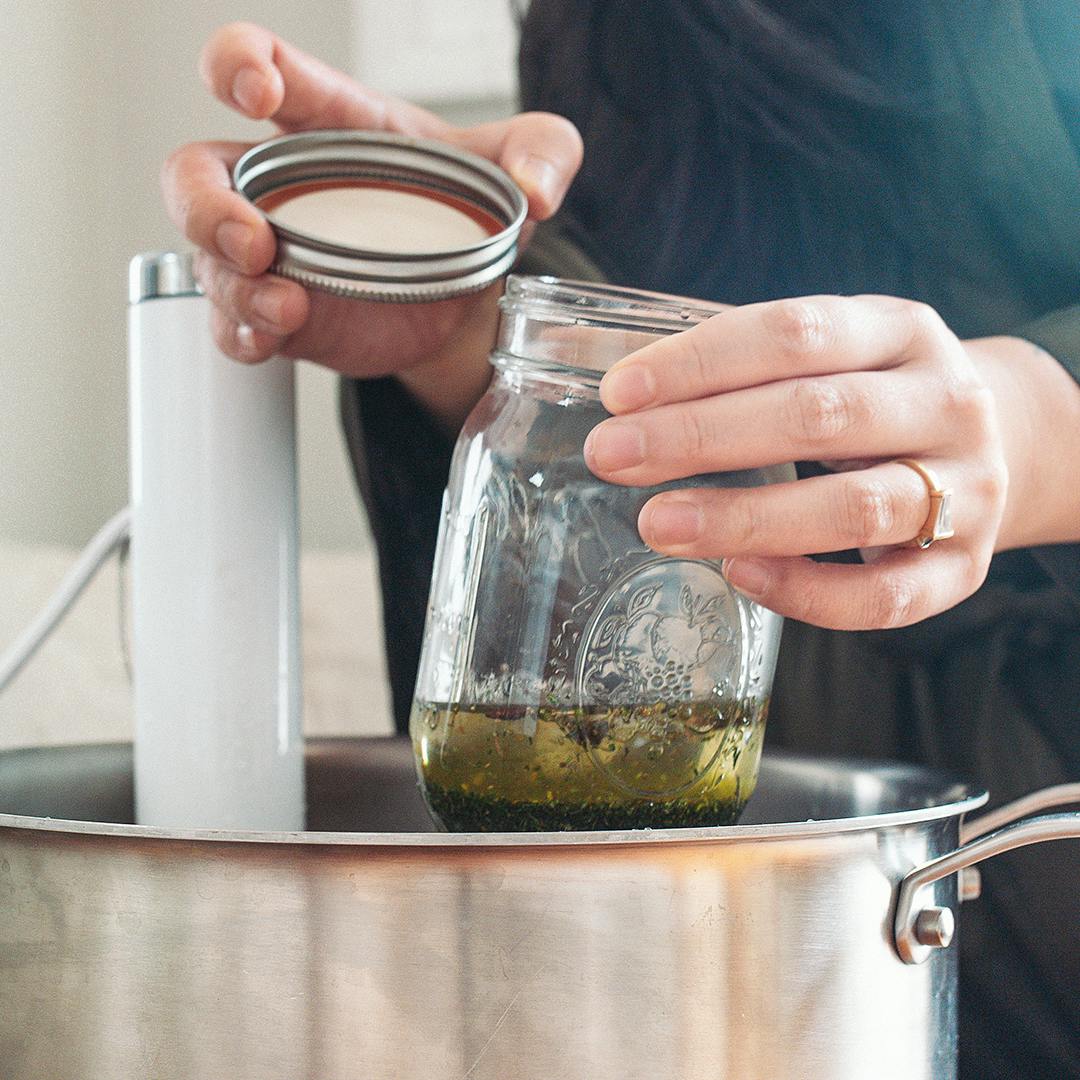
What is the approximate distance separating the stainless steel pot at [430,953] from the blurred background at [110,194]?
0.67m

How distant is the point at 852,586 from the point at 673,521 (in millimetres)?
60

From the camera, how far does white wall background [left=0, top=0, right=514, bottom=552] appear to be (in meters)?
1.14

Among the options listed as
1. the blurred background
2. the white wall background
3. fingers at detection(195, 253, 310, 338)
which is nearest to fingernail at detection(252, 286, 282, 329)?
fingers at detection(195, 253, 310, 338)

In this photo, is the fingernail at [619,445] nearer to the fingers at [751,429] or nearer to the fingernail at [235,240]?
the fingers at [751,429]

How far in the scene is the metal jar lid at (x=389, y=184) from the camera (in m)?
0.35

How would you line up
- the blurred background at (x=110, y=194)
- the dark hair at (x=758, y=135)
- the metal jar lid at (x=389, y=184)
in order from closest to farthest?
the metal jar lid at (x=389, y=184)
the dark hair at (x=758, y=135)
the blurred background at (x=110, y=194)

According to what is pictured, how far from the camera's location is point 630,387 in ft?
0.90

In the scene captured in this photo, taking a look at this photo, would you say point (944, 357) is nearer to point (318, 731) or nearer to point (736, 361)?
point (736, 361)

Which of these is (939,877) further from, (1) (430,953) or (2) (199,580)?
(2) (199,580)

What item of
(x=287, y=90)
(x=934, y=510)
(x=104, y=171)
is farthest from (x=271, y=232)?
(x=104, y=171)

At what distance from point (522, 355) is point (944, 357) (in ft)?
0.37

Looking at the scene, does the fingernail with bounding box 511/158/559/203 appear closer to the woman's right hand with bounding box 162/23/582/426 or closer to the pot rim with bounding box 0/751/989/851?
the woman's right hand with bounding box 162/23/582/426

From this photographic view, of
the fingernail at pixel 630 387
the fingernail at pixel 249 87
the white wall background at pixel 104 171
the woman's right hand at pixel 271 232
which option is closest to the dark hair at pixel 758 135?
the woman's right hand at pixel 271 232

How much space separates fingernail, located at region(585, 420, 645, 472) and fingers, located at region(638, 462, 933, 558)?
1 centimetres
